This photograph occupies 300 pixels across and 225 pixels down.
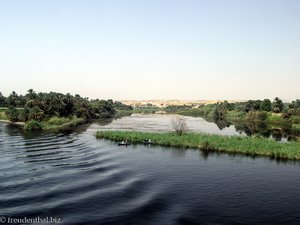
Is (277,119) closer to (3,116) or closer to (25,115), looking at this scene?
(25,115)

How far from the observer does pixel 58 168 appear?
61000 mm

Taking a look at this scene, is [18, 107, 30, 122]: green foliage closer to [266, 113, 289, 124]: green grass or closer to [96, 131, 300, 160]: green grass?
[96, 131, 300, 160]: green grass

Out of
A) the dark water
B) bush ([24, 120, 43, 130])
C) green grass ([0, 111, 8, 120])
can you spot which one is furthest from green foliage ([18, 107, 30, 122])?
the dark water

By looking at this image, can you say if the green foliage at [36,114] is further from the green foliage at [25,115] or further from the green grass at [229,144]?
the green grass at [229,144]

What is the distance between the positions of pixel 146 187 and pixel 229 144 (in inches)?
1440

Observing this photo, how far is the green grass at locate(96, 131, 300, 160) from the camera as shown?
247 ft

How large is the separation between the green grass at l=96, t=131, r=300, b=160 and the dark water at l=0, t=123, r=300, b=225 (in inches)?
176

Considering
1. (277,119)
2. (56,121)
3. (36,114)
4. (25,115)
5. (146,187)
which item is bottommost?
(146,187)

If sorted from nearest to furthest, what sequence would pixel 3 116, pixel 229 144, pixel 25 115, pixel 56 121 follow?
1. pixel 229 144
2. pixel 56 121
3. pixel 25 115
4. pixel 3 116

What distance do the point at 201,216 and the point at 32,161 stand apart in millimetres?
38699

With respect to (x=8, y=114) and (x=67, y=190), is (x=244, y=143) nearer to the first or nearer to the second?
(x=67, y=190)

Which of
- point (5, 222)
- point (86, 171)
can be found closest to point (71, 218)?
point (5, 222)

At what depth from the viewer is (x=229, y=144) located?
8169 centimetres

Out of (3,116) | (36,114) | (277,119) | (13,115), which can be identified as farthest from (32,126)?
(277,119)
